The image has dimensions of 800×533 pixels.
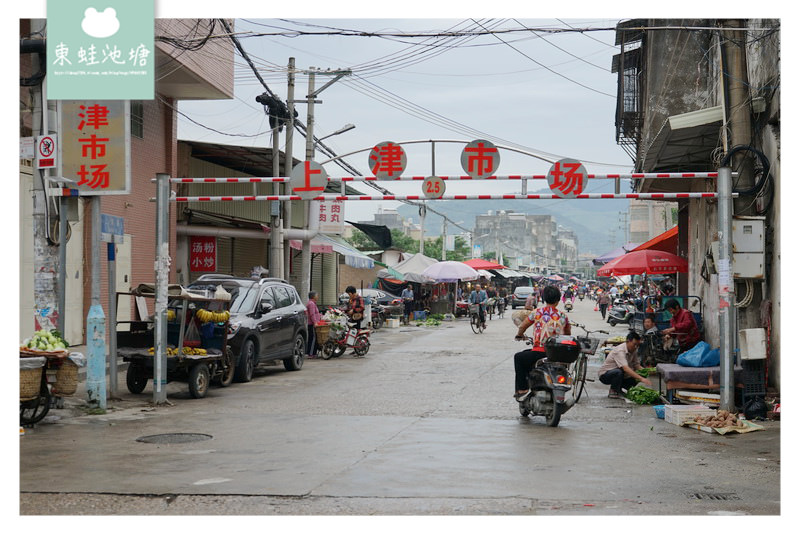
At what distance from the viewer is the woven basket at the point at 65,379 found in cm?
1059

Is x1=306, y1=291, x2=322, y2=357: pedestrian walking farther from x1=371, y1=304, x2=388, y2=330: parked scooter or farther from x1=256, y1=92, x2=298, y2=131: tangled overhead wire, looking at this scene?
x1=371, y1=304, x2=388, y2=330: parked scooter

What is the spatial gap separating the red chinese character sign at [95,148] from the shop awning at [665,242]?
18.0m

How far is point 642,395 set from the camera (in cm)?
1332

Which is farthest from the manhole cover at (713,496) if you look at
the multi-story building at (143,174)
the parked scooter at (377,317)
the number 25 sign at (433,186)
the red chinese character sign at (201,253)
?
the parked scooter at (377,317)

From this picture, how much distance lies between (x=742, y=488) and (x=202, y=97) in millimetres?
18684

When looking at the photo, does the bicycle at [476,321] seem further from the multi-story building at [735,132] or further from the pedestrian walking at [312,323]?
the multi-story building at [735,132]

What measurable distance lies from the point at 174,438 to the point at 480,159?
22.7ft

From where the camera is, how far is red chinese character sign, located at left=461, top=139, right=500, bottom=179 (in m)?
14.2

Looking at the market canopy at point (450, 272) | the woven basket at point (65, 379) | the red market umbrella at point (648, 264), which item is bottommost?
the woven basket at point (65, 379)

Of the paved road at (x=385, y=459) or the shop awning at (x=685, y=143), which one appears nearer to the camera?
the paved road at (x=385, y=459)

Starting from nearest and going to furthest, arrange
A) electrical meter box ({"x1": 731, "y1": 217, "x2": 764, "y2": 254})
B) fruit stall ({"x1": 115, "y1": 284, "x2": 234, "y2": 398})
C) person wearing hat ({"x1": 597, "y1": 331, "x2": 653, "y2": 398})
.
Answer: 1. electrical meter box ({"x1": 731, "y1": 217, "x2": 764, "y2": 254})
2. fruit stall ({"x1": 115, "y1": 284, "x2": 234, "y2": 398})
3. person wearing hat ({"x1": 597, "y1": 331, "x2": 653, "y2": 398})

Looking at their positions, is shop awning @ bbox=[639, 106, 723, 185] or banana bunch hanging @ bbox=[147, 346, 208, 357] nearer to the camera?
banana bunch hanging @ bbox=[147, 346, 208, 357]

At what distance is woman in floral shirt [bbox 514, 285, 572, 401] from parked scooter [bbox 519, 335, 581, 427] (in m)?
0.21

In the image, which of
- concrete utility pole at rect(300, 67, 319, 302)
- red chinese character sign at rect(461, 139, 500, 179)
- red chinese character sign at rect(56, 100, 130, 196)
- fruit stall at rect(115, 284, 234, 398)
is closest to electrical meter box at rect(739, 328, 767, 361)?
red chinese character sign at rect(461, 139, 500, 179)
